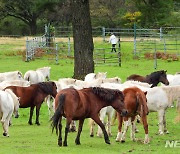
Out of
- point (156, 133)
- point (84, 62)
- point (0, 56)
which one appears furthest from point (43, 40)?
point (156, 133)

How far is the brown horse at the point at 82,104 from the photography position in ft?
41.3

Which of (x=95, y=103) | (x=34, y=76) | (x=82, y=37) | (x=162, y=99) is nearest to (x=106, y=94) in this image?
(x=95, y=103)

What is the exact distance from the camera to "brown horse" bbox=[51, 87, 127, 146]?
1259cm

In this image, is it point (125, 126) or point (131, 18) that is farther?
point (131, 18)

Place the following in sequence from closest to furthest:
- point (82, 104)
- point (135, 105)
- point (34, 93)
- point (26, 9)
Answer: point (82, 104) → point (135, 105) → point (34, 93) → point (26, 9)

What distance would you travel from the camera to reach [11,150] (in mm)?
12141

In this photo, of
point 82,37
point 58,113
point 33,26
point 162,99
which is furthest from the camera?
point 33,26

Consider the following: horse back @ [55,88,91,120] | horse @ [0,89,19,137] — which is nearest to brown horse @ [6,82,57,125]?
horse @ [0,89,19,137]

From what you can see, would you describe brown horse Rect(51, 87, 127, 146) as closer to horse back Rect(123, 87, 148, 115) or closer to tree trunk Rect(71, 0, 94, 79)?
horse back Rect(123, 87, 148, 115)

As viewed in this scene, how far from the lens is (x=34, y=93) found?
59.0 feet

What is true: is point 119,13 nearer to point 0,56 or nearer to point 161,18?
point 161,18

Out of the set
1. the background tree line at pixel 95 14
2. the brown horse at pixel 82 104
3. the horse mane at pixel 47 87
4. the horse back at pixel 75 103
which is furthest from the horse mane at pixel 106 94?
the background tree line at pixel 95 14

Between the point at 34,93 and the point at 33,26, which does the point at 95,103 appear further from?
the point at 33,26

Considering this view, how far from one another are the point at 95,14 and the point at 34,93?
164 ft
